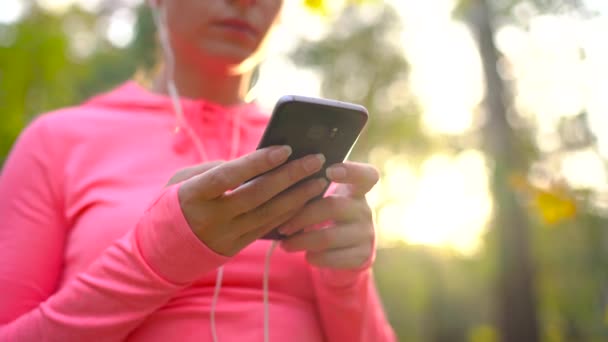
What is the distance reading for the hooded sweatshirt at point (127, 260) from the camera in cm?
85

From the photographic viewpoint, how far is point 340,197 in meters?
0.91

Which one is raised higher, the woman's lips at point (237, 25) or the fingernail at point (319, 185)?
the woman's lips at point (237, 25)

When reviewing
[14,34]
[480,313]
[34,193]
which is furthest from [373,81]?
[480,313]

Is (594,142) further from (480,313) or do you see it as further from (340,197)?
(480,313)

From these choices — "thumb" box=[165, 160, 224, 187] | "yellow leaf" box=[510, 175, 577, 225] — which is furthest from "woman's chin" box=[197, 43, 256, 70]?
"yellow leaf" box=[510, 175, 577, 225]

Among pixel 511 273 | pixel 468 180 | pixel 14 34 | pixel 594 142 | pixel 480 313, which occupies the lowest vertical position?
pixel 480 313

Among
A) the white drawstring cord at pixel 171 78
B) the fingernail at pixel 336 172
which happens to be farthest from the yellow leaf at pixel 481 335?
the fingernail at pixel 336 172

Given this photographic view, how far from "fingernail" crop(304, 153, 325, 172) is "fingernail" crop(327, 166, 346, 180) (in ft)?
0.11

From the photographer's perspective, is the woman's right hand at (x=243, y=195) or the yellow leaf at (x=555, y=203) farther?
the yellow leaf at (x=555, y=203)

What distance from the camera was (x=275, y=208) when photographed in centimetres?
83

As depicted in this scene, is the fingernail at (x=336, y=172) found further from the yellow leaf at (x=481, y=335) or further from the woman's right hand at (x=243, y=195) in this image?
the yellow leaf at (x=481, y=335)

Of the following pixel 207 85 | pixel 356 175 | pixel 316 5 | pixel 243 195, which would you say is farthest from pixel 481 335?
pixel 243 195

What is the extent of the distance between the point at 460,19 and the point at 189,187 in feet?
16.2

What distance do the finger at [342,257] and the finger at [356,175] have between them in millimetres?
113
